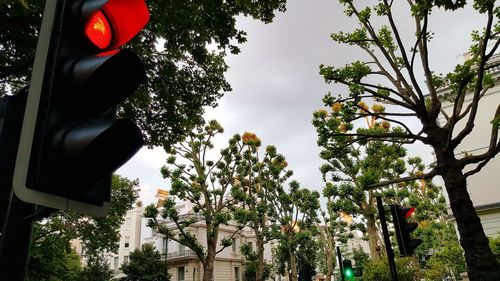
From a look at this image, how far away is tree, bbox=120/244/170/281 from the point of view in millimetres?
31656

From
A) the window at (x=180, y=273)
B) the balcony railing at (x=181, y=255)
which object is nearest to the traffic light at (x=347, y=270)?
the balcony railing at (x=181, y=255)

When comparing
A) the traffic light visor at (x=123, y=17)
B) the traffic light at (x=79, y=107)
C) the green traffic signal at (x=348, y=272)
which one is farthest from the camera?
the green traffic signal at (x=348, y=272)

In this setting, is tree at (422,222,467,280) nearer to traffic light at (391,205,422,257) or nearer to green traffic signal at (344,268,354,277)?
green traffic signal at (344,268,354,277)

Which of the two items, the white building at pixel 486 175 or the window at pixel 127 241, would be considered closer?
the white building at pixel 486 175

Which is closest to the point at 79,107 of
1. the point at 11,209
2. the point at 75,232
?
the point at 11,209

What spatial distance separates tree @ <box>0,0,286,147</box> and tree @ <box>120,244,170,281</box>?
26.1 meters

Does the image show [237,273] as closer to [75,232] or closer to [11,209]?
[75,232]

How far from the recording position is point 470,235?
277 inches

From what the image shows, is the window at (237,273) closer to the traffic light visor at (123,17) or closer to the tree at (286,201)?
the tree at (286,201)

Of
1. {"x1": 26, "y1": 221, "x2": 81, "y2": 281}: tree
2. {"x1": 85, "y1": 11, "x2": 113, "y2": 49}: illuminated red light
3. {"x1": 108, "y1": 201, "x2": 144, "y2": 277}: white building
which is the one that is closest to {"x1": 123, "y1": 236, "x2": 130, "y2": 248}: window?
{"x1": 108, "y1": 201, "x2": 144, "y2": 277}: white building

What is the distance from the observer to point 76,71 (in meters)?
1.41

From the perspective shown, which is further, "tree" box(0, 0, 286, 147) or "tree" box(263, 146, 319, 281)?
"tree" box(263, 146, 319, 281)

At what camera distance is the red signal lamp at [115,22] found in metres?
1.51

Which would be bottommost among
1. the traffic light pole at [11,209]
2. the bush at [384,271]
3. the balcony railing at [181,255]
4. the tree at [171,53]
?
the bush at [384,271]
